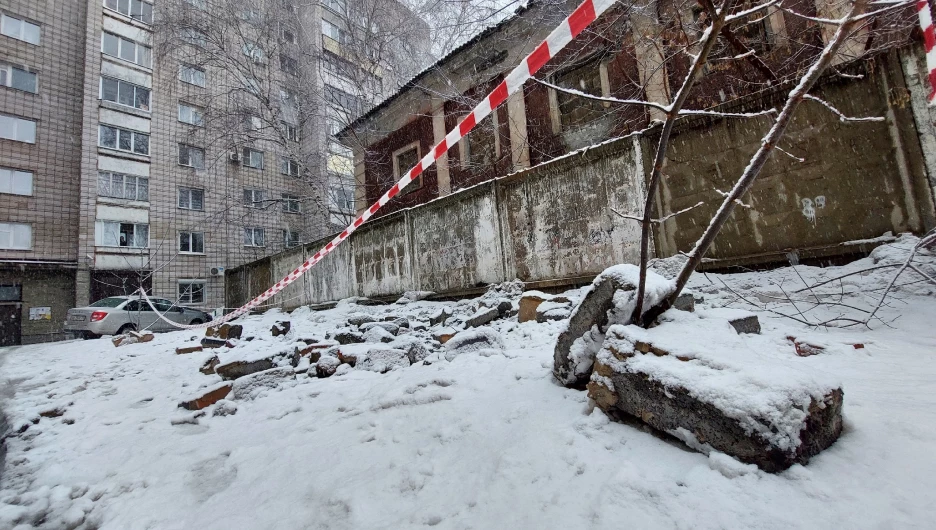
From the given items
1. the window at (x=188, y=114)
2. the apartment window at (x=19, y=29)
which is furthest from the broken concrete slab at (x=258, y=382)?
the apartment window at (x=19, y=29)

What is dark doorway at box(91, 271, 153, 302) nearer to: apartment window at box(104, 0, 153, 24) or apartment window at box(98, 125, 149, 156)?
apartment window at box(98, 125, 149, 156)

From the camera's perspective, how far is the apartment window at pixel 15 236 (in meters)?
15.0

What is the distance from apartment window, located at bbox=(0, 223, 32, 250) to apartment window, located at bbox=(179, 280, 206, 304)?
5381 millimetres

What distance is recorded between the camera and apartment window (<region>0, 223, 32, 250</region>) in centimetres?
1503

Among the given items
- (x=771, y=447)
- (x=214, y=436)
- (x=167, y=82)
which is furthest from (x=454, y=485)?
(x=167, y=82)

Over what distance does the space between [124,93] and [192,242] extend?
7374 mm

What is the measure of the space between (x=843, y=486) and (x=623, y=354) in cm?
80

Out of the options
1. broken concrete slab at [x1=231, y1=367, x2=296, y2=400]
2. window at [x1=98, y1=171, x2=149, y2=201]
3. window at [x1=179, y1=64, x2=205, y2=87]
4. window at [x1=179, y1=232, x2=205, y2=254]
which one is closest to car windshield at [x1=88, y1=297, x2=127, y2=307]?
window at [x1=179, y1=232, x2=205, y2=254]

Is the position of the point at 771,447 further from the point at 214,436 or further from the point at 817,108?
the point at 817,108

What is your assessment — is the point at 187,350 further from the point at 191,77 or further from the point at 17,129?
the point at 191,77

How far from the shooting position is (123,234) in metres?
16.9

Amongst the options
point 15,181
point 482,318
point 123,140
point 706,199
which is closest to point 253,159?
point 123,140

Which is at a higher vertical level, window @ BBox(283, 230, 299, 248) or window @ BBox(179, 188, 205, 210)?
window @ BBox(179, 188, 205, 210)

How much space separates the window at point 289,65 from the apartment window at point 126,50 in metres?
8.99
